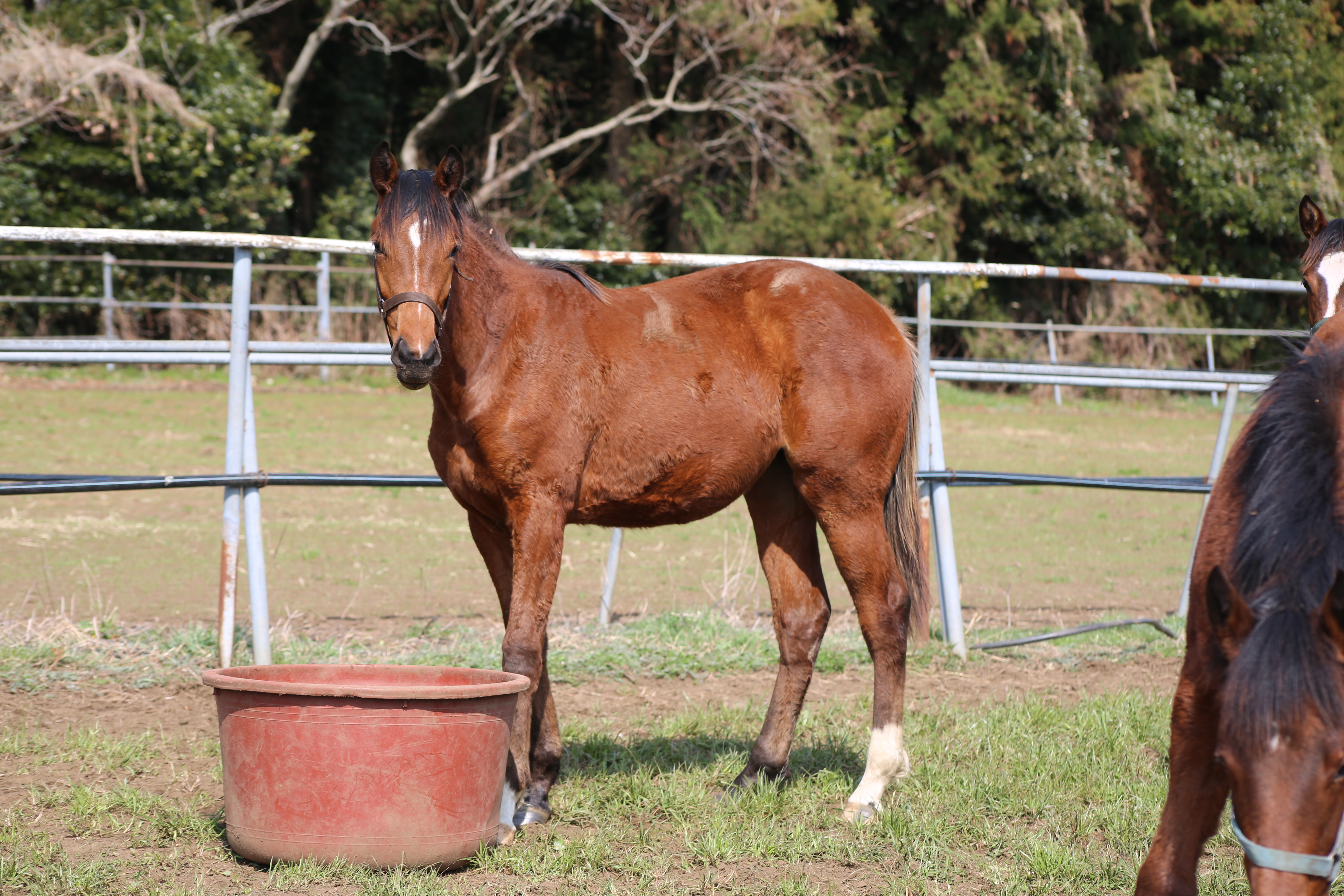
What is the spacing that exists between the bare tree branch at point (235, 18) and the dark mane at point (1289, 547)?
18086mm

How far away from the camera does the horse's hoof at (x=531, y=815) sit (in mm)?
3398

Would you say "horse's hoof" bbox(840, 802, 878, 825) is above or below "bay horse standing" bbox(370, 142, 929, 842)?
below

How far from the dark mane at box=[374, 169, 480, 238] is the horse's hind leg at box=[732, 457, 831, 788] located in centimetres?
150

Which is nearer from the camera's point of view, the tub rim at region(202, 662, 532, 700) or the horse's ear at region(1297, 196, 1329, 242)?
the tub rim at region(202, 662, 532, 700)

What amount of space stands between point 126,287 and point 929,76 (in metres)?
14.0

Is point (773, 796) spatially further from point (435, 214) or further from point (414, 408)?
point (414, 408)

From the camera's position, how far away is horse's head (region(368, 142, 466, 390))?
10.0ft

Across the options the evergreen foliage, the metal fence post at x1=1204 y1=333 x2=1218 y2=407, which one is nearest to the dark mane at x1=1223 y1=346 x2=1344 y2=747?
the metal fence post at x1=1204 y1=333 x2=1218 y2=407

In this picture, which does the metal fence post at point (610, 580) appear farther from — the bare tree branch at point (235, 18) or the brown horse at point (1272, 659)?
the bare tree branch at point (235, 18)

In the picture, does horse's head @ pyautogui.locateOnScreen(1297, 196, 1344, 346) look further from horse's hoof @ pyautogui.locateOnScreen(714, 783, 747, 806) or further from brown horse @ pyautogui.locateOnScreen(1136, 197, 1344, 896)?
horse's hoof @ pyautogui.locateOnScreen(714, 783, 747, 806)

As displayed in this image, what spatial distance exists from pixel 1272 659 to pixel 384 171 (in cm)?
265

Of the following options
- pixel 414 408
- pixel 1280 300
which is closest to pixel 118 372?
pixel 414 408

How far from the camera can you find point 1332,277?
4.68 meters

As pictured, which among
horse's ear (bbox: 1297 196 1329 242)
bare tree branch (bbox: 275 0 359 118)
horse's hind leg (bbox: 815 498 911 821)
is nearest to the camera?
horse's hind leg (bbox: 815 498 911 821)
